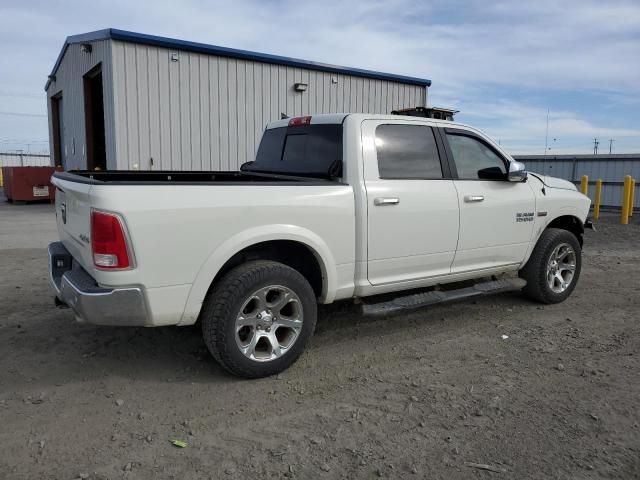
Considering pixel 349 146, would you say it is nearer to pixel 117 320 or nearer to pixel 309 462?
pixel 117 320

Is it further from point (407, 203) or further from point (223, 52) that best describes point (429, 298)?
point (223, 52)

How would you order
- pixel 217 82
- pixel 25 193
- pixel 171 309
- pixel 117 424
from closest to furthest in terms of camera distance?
pixel 117 424
pixel 171 309
pixel 217 82
pixel 25 193

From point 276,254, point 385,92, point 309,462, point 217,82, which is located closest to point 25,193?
point 217,82

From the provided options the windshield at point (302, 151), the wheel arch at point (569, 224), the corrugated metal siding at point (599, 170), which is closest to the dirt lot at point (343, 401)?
the wheel arch at point (569, 224)

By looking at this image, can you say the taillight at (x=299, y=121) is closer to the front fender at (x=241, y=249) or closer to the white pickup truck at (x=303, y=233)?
the white pickup truck at (x=303, y=233)

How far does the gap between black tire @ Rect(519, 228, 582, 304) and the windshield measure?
8.29 feet

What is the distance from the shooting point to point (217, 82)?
13.8 m

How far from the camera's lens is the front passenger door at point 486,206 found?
480 centimetres

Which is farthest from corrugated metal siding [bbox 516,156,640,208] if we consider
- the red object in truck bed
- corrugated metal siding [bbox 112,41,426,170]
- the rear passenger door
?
the red object in truck bed

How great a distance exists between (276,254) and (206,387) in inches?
41.6

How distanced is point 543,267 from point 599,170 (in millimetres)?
15313

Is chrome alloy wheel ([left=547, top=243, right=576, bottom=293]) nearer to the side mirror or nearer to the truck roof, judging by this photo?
the side mirror

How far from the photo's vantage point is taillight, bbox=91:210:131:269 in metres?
3.11

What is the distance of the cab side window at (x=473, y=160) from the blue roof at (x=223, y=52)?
9.85 metres
